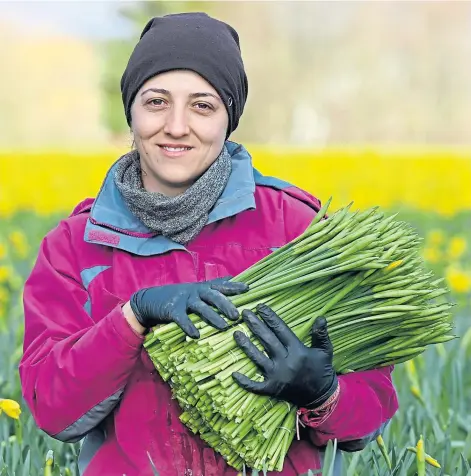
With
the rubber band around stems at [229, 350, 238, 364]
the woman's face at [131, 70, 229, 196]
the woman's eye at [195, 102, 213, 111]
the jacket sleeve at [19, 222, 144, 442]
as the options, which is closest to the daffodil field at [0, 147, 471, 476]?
the jacket sleeve at [19, 222, 144, 442]

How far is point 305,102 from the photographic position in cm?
6103

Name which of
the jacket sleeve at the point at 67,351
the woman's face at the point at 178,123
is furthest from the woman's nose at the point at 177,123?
the jacket sleeve at the point at 67,351

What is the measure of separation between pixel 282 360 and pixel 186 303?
232mm

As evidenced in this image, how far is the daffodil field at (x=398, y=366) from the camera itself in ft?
9.05

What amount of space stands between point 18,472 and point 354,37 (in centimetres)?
6678

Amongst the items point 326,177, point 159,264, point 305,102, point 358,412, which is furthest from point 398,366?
point 305,102

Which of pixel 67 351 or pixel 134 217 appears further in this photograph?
pixel 134 217

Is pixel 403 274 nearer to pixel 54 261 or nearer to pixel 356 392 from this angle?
pixel 356 392

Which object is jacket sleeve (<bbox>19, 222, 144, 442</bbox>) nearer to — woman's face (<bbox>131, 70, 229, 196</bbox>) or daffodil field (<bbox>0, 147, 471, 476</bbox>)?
daffodil field (<bbox>0, 147, 471, 476</bbox>)

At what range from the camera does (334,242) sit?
2.21 meters

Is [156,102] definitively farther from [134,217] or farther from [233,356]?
[233,356]

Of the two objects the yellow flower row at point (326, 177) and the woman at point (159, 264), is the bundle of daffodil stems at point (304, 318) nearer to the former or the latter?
the woman at point (159, 264)

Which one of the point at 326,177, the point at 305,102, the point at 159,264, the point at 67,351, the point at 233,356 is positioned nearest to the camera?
the point at 233,356

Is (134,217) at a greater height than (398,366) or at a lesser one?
greater
